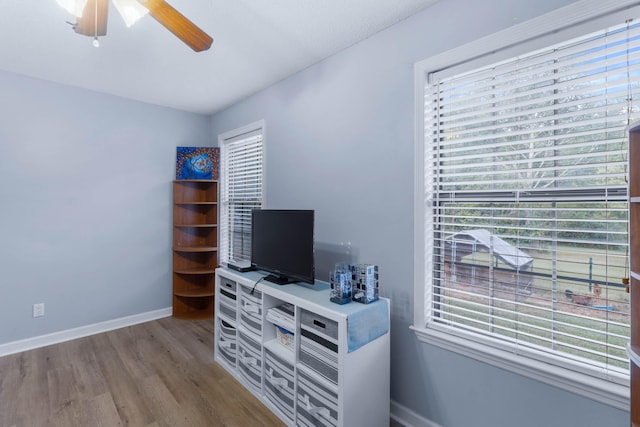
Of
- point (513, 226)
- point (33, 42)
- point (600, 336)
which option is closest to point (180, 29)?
point (33, 42)

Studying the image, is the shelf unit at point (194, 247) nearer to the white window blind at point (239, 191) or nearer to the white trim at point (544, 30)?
the white window blind at point (239, 191)

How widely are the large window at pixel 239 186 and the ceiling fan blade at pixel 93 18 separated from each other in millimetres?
1714

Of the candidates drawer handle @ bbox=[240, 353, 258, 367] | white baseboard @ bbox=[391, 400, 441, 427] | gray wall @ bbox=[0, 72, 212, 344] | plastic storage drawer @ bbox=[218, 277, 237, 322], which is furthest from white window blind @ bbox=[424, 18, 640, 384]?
gray wall @ bbox=[0, 72, 212, 344]

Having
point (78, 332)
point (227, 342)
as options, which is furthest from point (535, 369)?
point (78, 332)

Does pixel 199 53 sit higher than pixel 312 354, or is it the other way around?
pixel 199 53

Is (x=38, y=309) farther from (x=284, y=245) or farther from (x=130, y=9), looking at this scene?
(x=130, y=9)

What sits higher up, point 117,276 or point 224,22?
point 224,22

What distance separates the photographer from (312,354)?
1.87 metres

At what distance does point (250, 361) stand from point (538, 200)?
6.87ft

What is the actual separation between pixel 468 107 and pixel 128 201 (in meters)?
3.43

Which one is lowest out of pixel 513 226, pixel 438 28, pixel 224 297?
pixel 224 297

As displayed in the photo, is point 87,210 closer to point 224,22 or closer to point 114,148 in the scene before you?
point 114,148

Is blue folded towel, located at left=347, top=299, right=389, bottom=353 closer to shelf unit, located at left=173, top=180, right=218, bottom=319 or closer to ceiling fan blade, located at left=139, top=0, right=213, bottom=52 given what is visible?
ceiling fan blade, located at left=139, top=0, right=213, bottom=52

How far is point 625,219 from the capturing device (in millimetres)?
1302
